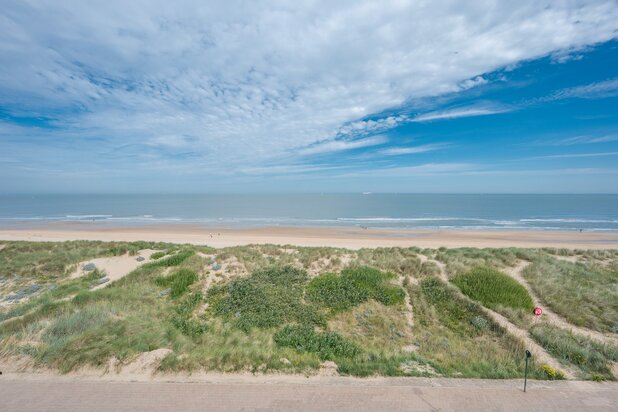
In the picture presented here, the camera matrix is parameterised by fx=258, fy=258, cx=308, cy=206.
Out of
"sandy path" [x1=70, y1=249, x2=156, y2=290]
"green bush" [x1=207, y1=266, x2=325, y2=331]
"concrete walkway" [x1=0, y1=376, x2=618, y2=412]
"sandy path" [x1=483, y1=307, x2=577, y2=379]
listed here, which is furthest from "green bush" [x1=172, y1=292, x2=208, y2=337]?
"sandy path" [x1=483, y1=307, x2=577, y2=379]

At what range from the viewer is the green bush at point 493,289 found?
34.7ft

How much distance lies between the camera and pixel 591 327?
9.35 metres

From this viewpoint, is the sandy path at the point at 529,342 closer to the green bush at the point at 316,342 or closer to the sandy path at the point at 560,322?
the sandy path at the point at 560,322

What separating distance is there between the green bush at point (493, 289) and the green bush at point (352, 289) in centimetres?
305

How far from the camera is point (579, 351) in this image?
726 centimetres

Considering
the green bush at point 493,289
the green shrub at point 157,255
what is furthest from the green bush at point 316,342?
the green shrub at point 157,255

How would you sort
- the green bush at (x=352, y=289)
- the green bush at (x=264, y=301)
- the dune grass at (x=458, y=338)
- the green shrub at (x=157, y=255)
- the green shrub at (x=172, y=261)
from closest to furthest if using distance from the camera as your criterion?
1. the dune grass at (x=458, y=338)
2. the green bush at (x=264, y=301)
3. the green bush at (x=352, y=289)
4. the green shrub at (x=172, y=261)
5. the green shrub at (x=157, y=255)

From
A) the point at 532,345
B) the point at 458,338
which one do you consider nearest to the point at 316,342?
the point at 458,338

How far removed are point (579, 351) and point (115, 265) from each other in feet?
70.4

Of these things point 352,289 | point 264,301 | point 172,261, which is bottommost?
point 264,301

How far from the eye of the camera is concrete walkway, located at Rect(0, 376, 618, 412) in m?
5.18

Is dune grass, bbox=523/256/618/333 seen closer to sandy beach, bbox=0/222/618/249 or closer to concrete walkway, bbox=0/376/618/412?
concrete walkway, bbox=0/376/618/412

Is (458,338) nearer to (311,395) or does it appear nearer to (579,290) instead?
(311,395)

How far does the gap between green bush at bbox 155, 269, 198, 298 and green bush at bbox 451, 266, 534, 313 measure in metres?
12.8
